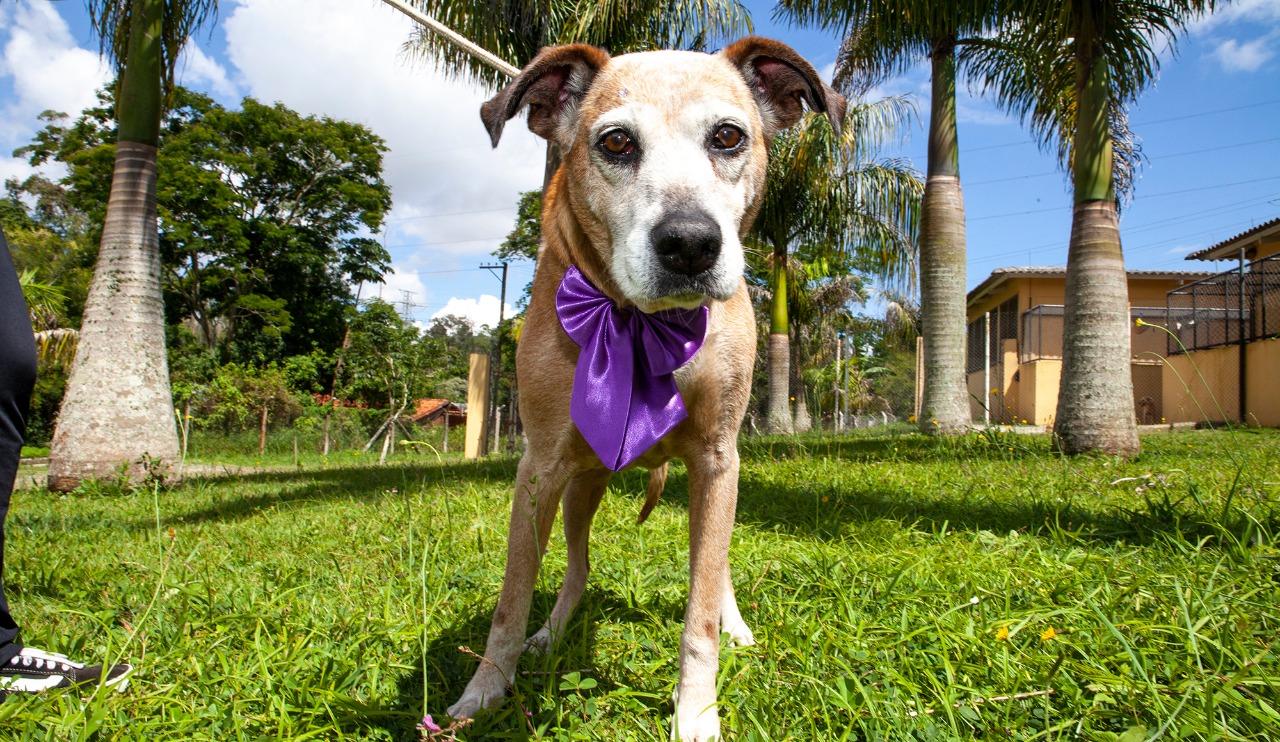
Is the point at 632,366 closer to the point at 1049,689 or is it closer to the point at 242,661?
the point at 1049,689

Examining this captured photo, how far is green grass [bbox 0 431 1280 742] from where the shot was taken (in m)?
1.81

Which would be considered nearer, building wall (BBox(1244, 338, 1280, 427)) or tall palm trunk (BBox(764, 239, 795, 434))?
building wall (BBox(1244, 338, 1280, 427))

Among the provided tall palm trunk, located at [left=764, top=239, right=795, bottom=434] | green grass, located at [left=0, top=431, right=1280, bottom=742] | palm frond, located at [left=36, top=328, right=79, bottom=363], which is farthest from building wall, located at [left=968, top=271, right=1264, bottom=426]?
palm frond, located at [left=36, top=328, right=79, bottom=363]

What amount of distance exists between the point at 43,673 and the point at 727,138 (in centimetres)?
263

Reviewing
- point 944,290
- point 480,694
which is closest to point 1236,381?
point 944,290

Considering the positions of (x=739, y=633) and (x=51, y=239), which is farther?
(x=51, y=239)

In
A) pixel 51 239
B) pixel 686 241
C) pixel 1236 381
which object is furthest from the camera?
pixel 51 239

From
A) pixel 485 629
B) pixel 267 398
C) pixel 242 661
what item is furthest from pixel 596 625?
pixel 267 398

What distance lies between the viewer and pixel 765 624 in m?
2.51

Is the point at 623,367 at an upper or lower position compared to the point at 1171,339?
lower

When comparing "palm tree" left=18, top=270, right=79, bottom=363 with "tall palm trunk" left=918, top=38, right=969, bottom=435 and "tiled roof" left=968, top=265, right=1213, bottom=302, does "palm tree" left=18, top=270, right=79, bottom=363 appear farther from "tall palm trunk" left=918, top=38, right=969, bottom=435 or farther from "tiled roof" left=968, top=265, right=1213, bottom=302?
"tiled roof" left=968, top=265, right=1213, bottom=302

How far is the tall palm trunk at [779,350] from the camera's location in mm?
17188

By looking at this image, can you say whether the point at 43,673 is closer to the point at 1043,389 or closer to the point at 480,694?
the point at 480,694

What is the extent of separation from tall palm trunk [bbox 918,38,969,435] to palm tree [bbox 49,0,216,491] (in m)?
9.19
